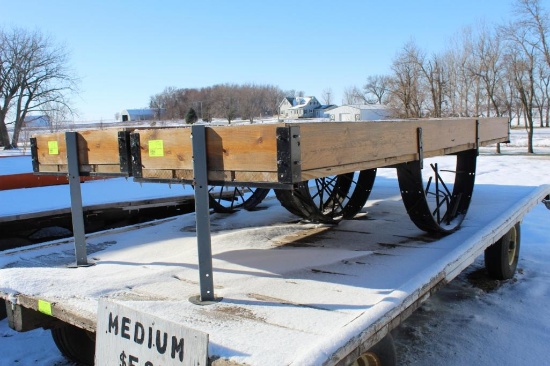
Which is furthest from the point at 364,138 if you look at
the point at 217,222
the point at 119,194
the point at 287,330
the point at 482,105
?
the point at 482,105

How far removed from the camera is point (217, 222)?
17.7 feet

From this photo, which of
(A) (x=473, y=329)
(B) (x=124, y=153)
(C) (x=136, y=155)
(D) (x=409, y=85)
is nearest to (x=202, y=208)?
(C) (x=136, y=155)

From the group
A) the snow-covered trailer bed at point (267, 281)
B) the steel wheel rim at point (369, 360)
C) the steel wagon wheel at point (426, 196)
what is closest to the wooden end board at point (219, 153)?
the snow-covered trailer bed at point (267, 281)

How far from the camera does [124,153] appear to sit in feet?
9.27

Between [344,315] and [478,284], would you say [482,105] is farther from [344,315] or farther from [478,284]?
[344,315]

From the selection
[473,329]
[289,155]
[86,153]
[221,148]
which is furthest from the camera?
[473,329]

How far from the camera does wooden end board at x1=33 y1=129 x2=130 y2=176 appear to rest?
2.97 m

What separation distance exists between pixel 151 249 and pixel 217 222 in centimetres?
151

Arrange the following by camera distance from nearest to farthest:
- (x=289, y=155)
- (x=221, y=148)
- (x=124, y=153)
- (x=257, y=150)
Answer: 1. (x=289, y=155)
2. (x=257, y=150)
3. (x=221, y=148)
4. (x=124, y=153)

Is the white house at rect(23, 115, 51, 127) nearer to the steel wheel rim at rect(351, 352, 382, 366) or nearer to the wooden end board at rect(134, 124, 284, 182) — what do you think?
the wooden end board at rect(134, 124, 284, 182)

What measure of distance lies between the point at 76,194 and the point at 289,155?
1.96 metres

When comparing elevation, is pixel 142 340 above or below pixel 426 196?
below

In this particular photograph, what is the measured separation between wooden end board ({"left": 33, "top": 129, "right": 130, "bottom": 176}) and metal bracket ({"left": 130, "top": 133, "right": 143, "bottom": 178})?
14 cm

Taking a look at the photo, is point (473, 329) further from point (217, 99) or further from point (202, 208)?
point (217, 99)
